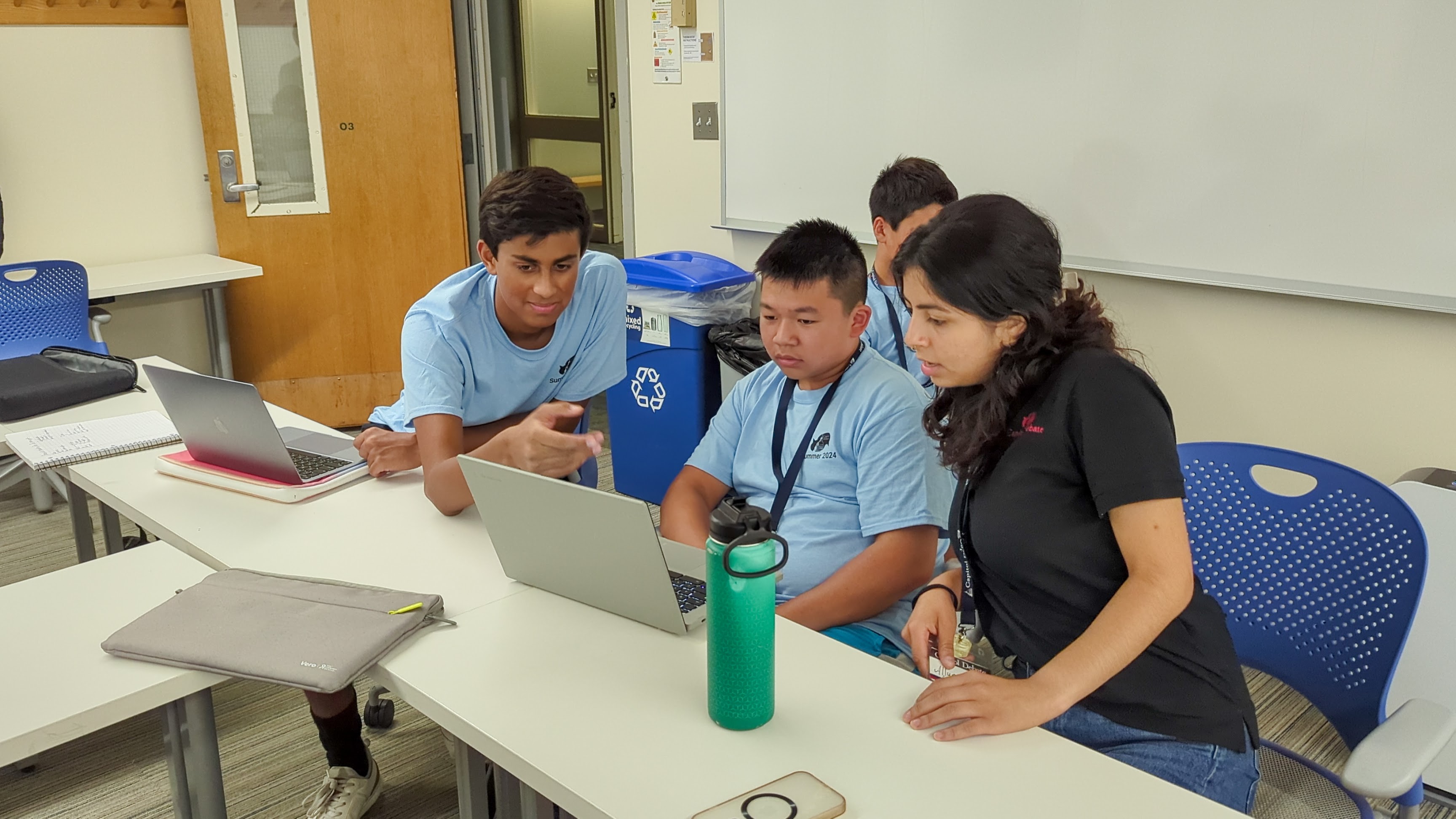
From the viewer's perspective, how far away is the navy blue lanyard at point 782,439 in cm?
186

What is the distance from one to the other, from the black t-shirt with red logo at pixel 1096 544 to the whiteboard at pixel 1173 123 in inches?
57.4

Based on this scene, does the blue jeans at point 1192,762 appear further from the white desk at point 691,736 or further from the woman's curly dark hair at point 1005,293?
the woman's curly dark hair at point 1005,293

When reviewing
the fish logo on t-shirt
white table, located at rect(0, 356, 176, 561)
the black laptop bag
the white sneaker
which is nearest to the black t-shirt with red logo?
the fish logo on t-shirt

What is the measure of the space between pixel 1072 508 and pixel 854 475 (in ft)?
1.93

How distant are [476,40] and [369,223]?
0.96 metres

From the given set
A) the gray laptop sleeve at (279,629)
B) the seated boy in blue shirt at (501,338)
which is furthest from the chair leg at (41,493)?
the gray laptop sleeve at (279,629)

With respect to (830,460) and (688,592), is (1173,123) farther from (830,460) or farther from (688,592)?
(688,592)

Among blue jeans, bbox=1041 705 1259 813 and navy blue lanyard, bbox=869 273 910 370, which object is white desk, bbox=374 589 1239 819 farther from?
navy blue lanyard, bbox=869 273 910 370

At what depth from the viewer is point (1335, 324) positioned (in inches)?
96.7

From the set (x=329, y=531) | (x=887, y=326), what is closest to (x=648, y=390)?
(x=887, y=326)

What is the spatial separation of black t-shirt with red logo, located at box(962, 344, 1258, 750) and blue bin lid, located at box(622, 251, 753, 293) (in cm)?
229

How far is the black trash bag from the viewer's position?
11.1ft

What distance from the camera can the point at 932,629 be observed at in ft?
4.72

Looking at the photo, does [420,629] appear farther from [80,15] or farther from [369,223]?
[80,15]
